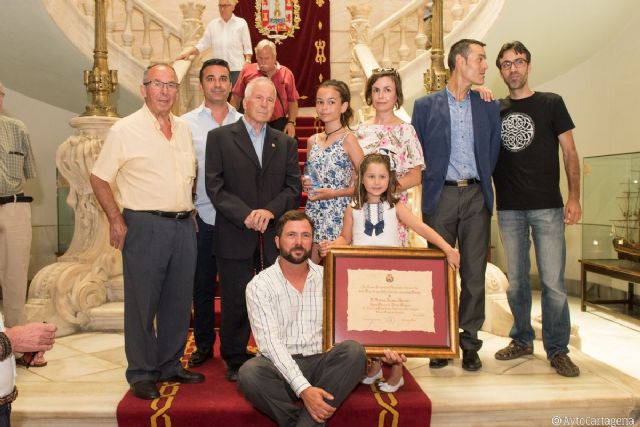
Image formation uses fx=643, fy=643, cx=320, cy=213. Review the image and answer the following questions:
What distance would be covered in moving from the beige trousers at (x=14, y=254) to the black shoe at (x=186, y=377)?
159 centimetres

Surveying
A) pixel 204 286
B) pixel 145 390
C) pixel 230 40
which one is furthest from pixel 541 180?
pixel 230 40

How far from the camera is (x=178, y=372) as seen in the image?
3.81 meters

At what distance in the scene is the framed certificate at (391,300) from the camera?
3.47 m

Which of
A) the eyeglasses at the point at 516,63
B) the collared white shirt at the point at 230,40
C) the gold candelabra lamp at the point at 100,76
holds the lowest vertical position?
the eyeglasses at the point at 516,63

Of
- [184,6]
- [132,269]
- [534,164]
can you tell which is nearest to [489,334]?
[534,164]

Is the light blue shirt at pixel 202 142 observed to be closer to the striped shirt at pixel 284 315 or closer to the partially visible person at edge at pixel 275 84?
the striped shirt at pixel 284 315

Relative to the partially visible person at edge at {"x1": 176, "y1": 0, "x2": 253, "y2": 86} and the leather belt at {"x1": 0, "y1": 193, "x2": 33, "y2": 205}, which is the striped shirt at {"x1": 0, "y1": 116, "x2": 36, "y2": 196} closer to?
the leather belt at {"x1": 0, "y1": 193, "x2": 33, "y2": 205}

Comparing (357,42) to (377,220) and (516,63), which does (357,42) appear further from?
(377,220)

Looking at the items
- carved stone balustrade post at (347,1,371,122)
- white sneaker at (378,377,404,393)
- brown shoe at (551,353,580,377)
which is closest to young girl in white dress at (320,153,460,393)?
white sneaker at (378,377,404,393)

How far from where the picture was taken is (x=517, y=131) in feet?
13.4

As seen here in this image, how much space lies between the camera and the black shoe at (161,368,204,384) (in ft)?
12.4

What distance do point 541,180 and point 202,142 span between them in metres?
2.18

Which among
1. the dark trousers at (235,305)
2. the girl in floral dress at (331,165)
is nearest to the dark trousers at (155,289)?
the dark trousers at (235,305)

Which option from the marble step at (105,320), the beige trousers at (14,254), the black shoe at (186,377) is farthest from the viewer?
the marble step at (105,320)
